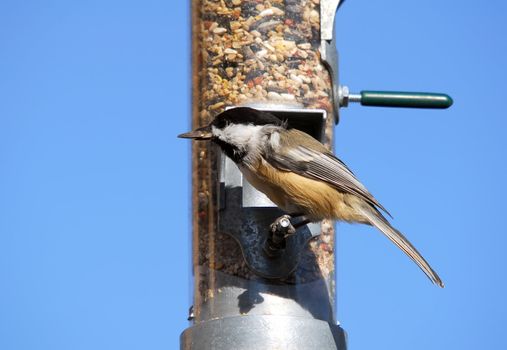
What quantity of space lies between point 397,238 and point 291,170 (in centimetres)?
59

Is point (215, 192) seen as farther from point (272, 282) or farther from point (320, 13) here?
→ point (320, 13)

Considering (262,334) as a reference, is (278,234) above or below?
above

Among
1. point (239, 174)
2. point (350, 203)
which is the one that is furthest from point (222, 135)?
point (350, 203)

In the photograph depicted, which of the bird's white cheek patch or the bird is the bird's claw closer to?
the bird

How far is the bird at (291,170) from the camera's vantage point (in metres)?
6.30

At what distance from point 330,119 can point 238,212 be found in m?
0.74

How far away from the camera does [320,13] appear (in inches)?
266

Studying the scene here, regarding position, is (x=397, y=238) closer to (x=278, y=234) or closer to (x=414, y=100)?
(x=278, y=234)

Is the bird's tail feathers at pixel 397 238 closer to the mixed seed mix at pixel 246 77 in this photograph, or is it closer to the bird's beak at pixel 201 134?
the mixed seed mix at pixel 246 77

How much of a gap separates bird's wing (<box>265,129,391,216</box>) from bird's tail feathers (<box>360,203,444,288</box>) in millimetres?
51

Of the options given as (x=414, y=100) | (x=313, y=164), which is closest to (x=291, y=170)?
(x=313, y=164)

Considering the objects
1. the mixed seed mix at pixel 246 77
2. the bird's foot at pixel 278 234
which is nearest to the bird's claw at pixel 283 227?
the bird's foot at pixel 278 234

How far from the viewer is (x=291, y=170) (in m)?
6.40

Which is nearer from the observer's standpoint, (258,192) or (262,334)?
(262,334)
